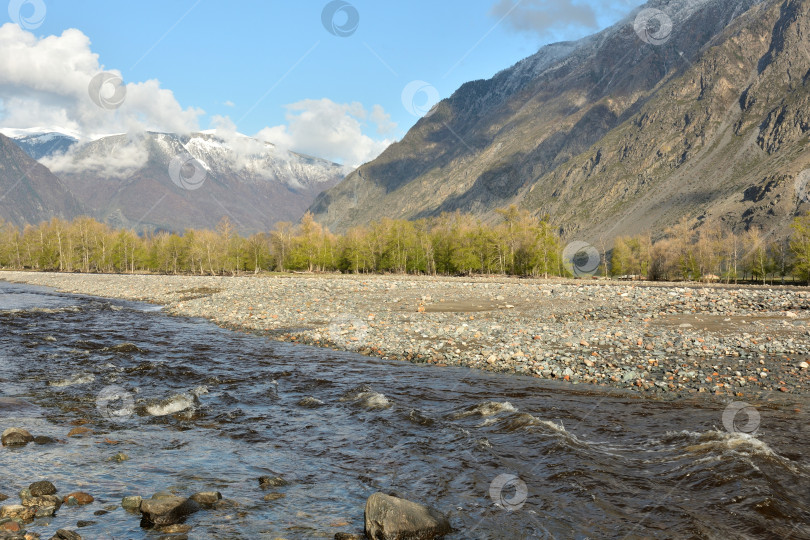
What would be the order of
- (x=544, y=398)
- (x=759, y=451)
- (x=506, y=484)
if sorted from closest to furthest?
(x=506, y=484)
(x=759, y=451)
(x=544, y=398)

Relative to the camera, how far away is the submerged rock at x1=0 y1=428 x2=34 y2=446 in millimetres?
10780

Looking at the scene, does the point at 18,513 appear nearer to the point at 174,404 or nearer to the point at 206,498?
the point at 206,498

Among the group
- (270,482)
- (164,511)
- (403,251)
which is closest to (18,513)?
(164,511)

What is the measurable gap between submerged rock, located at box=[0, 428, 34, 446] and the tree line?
339 ft

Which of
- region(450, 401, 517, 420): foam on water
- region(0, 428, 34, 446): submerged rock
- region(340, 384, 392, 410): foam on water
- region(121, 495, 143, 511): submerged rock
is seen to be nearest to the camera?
region(121, 495, 143, 511): submerged rock

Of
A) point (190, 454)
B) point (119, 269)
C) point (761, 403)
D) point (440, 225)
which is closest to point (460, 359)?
point (761, 403)

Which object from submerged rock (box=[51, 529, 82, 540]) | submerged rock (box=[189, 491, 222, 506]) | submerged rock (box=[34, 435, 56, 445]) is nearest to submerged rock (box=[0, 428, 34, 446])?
submerged rock (box=[34, 435, 56, 445])

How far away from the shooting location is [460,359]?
68.4ft

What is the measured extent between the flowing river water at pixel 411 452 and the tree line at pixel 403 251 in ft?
305

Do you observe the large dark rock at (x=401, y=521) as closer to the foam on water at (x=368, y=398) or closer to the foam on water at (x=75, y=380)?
the foam on water at (x=368, y=398)

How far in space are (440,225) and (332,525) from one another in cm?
12624

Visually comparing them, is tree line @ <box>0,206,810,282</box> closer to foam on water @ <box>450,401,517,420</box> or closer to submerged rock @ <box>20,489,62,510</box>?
foam on water @ <box>450,401,517,420</box>

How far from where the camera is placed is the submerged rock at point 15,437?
424 inches

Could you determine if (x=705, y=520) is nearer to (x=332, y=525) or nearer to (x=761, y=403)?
(x=332, y=525)
